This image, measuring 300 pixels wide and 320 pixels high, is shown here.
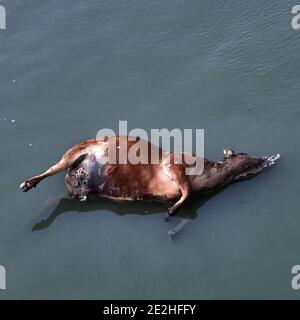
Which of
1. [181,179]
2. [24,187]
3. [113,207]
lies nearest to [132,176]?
[113,207]

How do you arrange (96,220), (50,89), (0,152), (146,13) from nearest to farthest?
(96,220) → (0,152) → (50,89) → (146,13)

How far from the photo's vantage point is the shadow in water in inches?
263

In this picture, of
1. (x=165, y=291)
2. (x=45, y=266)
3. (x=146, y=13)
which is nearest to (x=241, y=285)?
(x=165, y=291)

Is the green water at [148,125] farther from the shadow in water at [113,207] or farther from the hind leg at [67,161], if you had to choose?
the hind leg at [67,161]

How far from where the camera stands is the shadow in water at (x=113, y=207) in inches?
263

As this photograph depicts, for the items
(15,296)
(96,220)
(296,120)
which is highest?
(296,120)

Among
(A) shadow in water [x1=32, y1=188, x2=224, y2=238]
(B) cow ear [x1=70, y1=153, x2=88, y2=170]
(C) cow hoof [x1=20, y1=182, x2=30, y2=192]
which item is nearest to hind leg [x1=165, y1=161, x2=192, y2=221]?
(A) shadow in water [x1=32, y1=188, x2=224, y2=238]

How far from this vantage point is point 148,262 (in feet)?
20.4

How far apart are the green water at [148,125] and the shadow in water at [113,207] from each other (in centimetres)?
2

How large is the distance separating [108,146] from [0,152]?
4.69 ft

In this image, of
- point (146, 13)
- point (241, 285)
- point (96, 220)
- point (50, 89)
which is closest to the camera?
point (241, 285)

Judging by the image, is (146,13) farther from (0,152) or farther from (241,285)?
(241,285)

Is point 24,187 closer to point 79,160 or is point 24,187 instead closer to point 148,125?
point 79,160

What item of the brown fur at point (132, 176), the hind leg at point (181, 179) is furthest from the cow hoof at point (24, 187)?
the hind leg at point (181, 179)
